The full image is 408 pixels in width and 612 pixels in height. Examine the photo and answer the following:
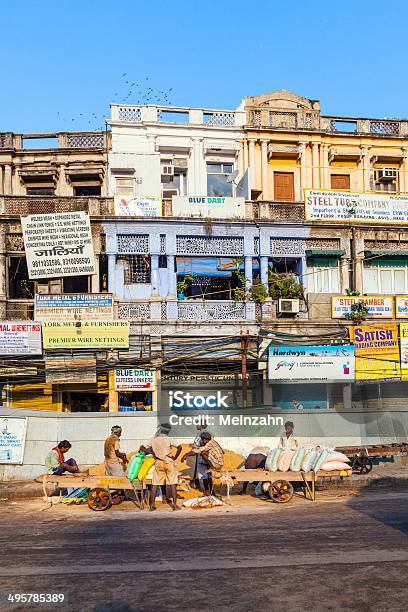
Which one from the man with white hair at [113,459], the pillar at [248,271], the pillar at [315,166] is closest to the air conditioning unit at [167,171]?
the pillar at [248,271]

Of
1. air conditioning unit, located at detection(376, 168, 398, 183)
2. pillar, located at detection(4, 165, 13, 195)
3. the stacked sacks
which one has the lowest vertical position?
the stacked sacks

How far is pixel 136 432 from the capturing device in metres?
18.0

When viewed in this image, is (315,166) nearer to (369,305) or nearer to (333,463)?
(369,305)

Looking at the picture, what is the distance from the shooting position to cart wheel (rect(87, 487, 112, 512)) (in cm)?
1322

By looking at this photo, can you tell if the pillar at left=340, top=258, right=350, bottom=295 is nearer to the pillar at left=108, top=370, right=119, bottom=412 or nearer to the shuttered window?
the shuttered window

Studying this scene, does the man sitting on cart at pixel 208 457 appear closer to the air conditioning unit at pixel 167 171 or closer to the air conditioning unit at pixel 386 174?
the air conditioning unit at pixel 167 171

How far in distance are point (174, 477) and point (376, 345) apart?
1342 centimetres

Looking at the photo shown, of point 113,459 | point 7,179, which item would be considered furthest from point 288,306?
point 113,459

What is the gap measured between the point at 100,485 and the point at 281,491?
11.3 feet

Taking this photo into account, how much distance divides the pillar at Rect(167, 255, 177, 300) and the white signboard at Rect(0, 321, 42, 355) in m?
4.78

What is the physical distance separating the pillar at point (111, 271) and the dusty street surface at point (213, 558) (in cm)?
1262

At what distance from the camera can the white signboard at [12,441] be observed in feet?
54.9

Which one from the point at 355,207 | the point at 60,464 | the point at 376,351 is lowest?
the point at 60,464

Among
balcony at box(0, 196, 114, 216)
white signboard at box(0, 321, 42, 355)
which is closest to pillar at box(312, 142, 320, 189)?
balcony at box(0, 196, 114, 216)
